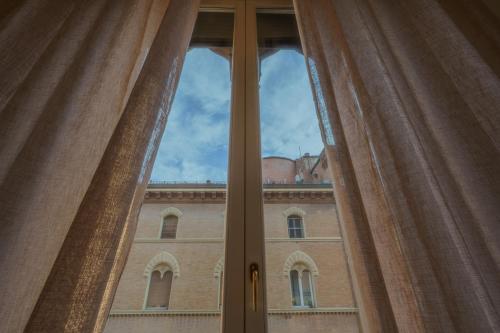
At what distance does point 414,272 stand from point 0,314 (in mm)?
855

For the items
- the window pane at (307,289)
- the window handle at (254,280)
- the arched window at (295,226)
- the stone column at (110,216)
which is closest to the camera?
the stone column at (110,216)

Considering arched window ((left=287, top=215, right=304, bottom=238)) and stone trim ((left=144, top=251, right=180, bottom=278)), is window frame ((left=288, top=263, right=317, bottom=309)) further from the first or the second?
stone trim ((left=144, top=251, right=180, bottom=278))

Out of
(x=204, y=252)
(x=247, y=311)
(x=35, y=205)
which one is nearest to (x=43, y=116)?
(x=35, y=205)

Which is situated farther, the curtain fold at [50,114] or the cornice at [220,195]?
the cornice at [220,195]

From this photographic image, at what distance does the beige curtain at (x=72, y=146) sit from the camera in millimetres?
556

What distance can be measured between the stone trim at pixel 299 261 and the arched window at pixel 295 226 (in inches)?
2.5

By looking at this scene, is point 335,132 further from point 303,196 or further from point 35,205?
point 35,205

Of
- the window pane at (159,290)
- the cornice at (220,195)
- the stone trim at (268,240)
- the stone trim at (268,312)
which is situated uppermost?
the cornice at (220,195)

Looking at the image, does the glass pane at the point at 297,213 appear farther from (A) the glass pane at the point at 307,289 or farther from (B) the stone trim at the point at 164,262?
(B) the stone trim at the point at 164,262

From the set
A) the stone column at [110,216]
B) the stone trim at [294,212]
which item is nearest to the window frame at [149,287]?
the stone column at [110,216]

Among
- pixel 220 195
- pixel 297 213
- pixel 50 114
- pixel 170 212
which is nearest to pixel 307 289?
pixel 297 213

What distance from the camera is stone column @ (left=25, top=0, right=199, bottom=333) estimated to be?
0.54m

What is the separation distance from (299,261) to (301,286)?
3.3 inches

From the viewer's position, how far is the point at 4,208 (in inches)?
23.1
